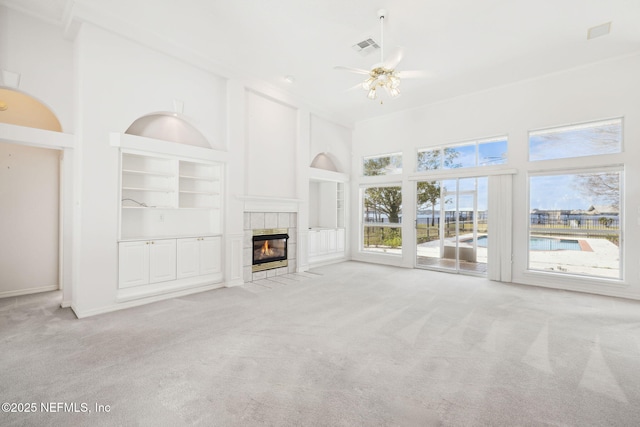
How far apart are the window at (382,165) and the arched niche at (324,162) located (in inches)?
35.1

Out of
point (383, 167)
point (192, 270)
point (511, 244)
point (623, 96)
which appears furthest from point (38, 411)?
point (623, 96)

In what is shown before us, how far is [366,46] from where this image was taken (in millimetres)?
4539

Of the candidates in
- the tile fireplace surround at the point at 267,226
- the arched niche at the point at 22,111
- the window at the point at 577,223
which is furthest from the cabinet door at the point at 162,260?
the window at the point at 577,223

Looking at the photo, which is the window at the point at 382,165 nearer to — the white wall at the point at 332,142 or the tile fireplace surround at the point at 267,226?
the white wall at the point at 332,142

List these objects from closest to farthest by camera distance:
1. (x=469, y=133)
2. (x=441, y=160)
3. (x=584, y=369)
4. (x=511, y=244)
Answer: (x=584, y=369) < (x=511, y=244) < (x=469, y=133) < (x=441, y=160)

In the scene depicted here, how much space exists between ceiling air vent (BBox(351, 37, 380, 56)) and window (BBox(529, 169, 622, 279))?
405cm

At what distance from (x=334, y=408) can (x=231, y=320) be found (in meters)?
2.10

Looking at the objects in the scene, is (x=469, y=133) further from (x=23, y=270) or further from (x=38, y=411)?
(x=23, y=270)

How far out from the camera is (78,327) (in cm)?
346

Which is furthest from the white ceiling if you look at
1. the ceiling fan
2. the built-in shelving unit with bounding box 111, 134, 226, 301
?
the built-in shelving unit with bounding box 111, 134, 226, 301

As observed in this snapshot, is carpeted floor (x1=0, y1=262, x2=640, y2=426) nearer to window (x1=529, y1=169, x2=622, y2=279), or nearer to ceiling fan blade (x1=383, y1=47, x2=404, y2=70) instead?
window (x1=529, y1=169, x2=622, y2=279)

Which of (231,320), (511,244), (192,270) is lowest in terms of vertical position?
(231,320)

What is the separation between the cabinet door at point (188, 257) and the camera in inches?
189

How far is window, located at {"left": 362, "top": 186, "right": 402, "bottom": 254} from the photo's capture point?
781cm
